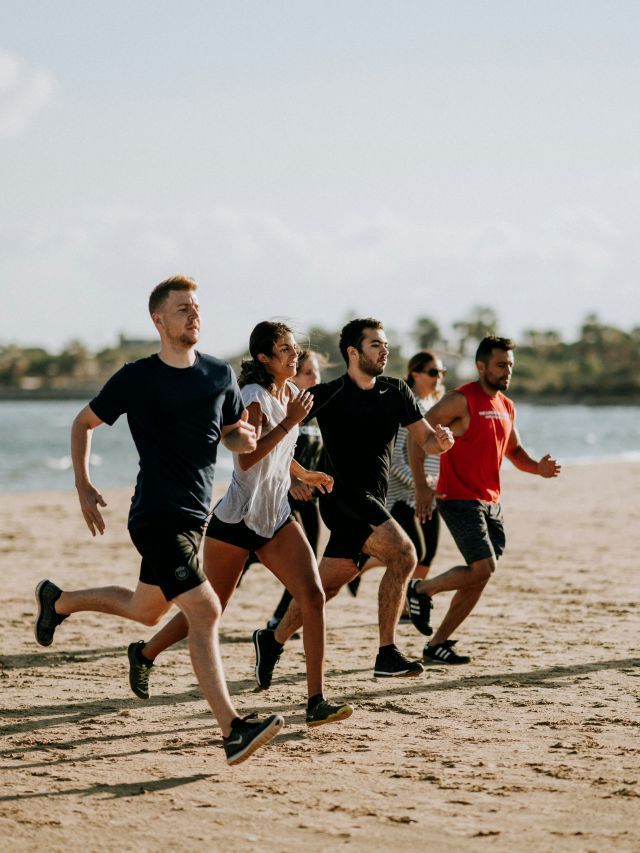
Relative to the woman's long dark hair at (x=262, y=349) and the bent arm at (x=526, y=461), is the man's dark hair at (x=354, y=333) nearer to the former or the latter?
the woman's long dark hair at (x=262, y=349)

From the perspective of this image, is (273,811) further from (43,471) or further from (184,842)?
(43,471)

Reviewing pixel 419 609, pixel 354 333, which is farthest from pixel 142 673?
pixel 419 609

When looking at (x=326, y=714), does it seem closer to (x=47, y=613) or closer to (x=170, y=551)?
(x=170, y=551)

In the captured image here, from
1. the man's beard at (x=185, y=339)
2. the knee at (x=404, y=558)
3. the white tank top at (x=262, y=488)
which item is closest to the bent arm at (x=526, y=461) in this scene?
the knee at (x=404, y=558)

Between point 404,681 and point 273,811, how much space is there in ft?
8.91

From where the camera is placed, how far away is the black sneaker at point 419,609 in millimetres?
8758

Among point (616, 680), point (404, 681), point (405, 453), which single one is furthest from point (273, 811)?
point (405, 453)

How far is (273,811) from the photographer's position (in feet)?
15.3

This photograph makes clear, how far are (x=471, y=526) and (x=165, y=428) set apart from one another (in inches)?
120

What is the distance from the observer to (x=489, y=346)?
25.8ft

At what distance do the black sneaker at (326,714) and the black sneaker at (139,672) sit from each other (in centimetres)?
110

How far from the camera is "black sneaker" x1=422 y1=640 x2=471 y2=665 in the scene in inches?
307

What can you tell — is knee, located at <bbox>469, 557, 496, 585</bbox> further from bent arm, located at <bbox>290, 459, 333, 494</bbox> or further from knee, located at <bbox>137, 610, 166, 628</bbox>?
knee, located at <bbox>137, 610, 166, 628</bbox>

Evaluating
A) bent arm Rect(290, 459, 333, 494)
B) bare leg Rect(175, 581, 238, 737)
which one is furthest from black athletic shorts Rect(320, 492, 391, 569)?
bare leg Rect(175, 581, 238, 737)
